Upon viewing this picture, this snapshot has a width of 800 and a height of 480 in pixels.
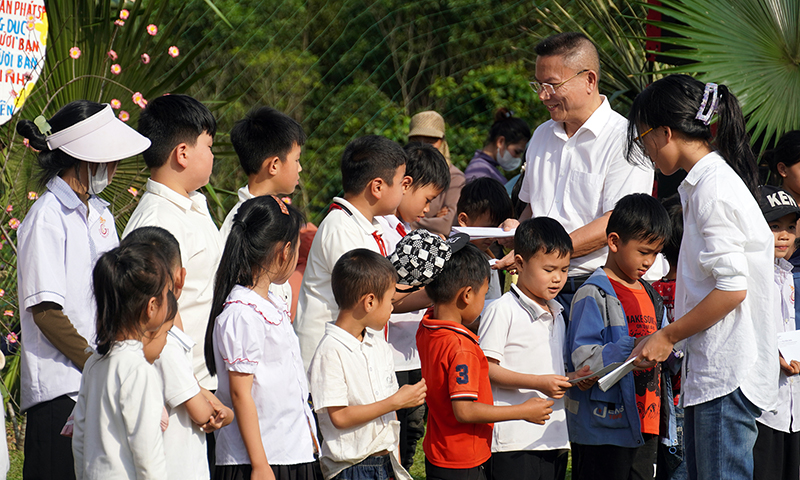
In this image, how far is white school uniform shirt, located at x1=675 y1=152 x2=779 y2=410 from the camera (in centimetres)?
258

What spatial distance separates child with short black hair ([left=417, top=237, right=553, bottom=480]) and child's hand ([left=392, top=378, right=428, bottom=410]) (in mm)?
153

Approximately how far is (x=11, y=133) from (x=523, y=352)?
3.29m

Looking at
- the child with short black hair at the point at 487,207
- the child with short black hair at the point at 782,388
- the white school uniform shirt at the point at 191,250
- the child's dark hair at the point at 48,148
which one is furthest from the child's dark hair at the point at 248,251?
the child with short black hair at the point at 782,388

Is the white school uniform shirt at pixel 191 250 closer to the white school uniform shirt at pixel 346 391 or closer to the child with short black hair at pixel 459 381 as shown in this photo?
the white school uniform shirt at pixel 346 391

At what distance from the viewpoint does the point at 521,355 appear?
126 inches

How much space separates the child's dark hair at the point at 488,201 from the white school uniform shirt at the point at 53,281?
217 cm

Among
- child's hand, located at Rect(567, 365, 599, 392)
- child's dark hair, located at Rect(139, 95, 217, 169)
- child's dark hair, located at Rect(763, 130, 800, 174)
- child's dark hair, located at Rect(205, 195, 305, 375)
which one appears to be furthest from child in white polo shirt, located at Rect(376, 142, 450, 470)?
child's dark hair, located at Rect(763, 130, 800, 174)

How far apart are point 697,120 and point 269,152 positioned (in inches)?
67.0

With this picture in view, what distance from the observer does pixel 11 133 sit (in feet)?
15.4

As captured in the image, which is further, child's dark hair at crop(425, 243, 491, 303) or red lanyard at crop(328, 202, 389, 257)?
red lanyard at crop(328, 202, 389, 257)

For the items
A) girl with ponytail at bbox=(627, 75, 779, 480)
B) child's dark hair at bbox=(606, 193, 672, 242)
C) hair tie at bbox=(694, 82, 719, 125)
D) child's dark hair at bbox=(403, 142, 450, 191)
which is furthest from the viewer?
child's dark hair at bbox=(403, 142, 450, 191)

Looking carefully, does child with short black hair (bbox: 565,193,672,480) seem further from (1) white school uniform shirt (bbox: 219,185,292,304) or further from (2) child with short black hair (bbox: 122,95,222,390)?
(2) child with short black hair (bbox: 122,95,222,390)

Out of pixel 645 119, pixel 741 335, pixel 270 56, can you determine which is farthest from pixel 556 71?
pixel 270 56

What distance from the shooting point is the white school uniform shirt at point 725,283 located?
2.58 meters
